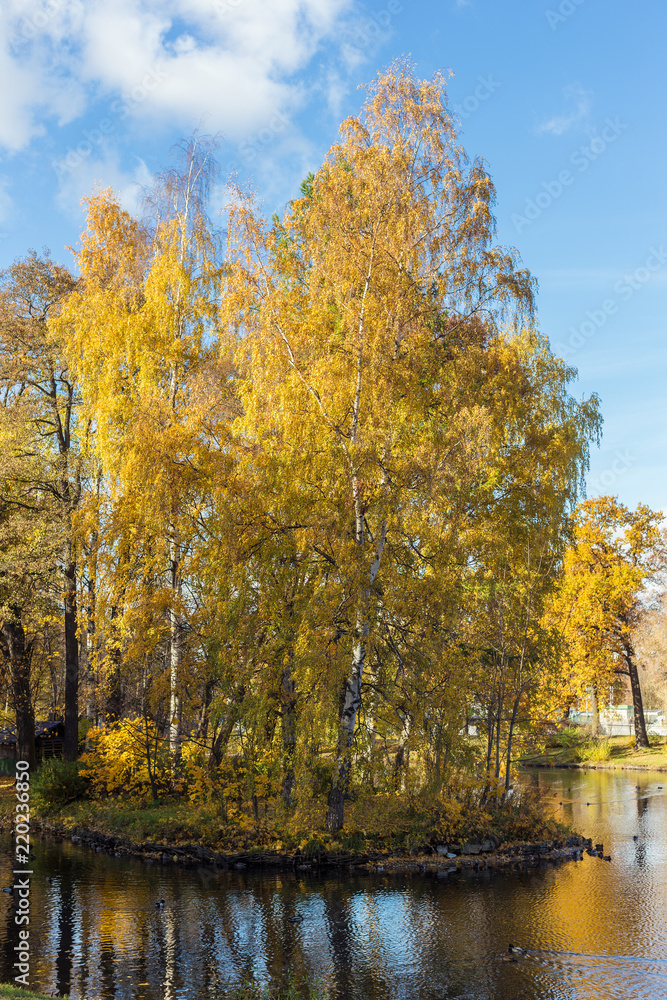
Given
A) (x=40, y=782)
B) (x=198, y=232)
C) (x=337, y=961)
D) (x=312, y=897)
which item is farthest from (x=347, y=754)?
(x=198, y=232)

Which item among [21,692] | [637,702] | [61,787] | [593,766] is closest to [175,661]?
[61,787]

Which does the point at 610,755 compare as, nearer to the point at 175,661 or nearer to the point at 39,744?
the point at 39,744

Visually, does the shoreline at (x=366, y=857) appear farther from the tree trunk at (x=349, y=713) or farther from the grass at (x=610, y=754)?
the grass at (x=610, y=754)

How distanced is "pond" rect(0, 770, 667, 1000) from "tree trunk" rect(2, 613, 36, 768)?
786cm

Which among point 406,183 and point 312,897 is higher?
point 406,183

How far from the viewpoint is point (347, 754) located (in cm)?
1555

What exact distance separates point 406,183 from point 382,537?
7687 millimetres

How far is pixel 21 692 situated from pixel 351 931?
1633cm

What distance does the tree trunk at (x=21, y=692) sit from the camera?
24375 millimetres

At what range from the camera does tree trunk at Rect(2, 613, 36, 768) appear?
24375 mm

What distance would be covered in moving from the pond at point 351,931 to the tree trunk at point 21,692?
25.8 ft

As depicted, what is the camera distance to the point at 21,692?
80.6ft

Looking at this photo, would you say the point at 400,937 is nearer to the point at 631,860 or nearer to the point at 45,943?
the point at 45,943

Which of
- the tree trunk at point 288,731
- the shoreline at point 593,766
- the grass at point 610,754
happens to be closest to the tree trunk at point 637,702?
the grass at point 610,754
